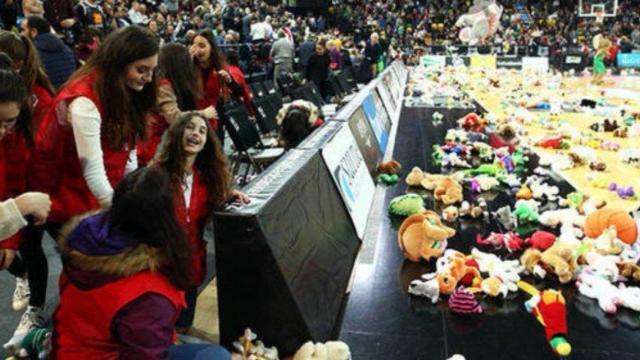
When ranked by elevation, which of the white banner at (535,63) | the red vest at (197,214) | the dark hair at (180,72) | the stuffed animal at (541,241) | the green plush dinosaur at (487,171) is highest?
the dark hair at (180,72)

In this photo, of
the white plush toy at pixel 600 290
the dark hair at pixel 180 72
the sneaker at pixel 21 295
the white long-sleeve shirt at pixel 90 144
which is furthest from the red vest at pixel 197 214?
the white plush toy at pixel 600 290

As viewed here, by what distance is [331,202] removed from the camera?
3.17 meters

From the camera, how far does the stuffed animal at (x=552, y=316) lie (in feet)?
8.37

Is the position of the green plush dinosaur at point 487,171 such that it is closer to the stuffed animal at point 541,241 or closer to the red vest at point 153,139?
the stuffed animal at point 541,241

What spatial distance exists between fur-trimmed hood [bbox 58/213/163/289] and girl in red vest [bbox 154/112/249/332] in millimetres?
798

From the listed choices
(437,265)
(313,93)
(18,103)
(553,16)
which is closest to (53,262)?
(18,103)

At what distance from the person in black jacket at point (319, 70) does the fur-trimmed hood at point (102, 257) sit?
9781mm

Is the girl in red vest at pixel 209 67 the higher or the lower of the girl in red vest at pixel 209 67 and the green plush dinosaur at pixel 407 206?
the higher

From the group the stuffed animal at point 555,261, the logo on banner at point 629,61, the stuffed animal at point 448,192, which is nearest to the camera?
the stuffed animal at point 555,261

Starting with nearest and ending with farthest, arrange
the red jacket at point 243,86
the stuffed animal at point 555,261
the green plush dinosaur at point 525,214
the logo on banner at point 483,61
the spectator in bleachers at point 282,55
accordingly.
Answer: the stuffed animal at point 555,261 < the green plush dinosaur at point 525,214 < the red jacket at point 243,86 < the spectator in bleachers at point 282,55 < the logo on banner at point 483,61

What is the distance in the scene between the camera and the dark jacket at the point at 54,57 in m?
4.68

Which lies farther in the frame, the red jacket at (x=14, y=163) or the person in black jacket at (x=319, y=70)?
the person in black jacket at (x=319, y=70)

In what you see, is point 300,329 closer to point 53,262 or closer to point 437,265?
point 437,265

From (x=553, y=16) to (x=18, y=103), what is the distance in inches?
1414
